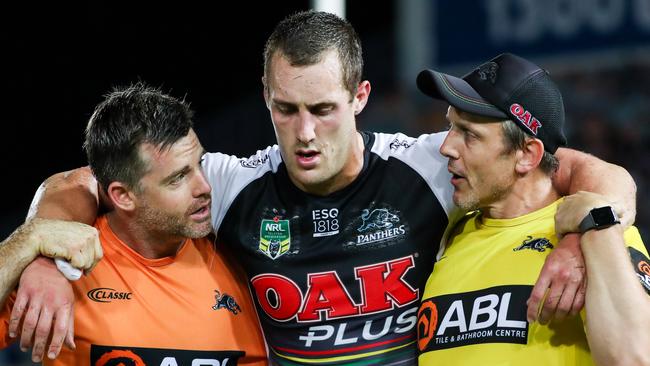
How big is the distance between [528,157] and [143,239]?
4.34ft

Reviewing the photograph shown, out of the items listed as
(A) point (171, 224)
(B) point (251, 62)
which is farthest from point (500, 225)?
(B) point (251, 62)

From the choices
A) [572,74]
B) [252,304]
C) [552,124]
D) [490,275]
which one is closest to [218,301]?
[252,304]

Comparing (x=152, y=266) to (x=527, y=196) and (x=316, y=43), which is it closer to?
(x=316, y=43)

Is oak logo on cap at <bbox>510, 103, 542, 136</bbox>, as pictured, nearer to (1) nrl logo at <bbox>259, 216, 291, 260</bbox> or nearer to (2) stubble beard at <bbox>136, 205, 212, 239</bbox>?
(1) nrl logo at <bbox>259, 216, 291, 260</bbox>

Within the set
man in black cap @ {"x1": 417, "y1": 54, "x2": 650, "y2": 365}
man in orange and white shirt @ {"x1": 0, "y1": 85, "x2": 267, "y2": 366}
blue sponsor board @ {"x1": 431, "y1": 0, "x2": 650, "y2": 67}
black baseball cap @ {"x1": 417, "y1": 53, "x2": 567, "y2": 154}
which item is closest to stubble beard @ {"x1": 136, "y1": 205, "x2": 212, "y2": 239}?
man in orange and white shirt @ {"x1": 0, "y1": 85, "x2": 267, "y2": 366}

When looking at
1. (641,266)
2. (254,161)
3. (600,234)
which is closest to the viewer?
(600,234)

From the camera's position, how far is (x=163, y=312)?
3.21 m

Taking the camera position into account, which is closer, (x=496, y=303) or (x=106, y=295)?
(x=496, y=303)

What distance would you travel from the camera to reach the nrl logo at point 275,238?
321 cm

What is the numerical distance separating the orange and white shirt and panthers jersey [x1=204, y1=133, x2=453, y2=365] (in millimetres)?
108

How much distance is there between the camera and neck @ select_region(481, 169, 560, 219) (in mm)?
3133

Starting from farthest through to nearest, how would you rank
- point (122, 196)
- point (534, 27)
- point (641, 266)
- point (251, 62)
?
point (251, 62), point (534, 27), point (122, 196), point (641, 266)

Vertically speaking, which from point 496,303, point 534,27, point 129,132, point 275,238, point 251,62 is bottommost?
point 251,62

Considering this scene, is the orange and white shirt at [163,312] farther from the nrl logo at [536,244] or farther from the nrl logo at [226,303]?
the nrl logo at [536,244]
